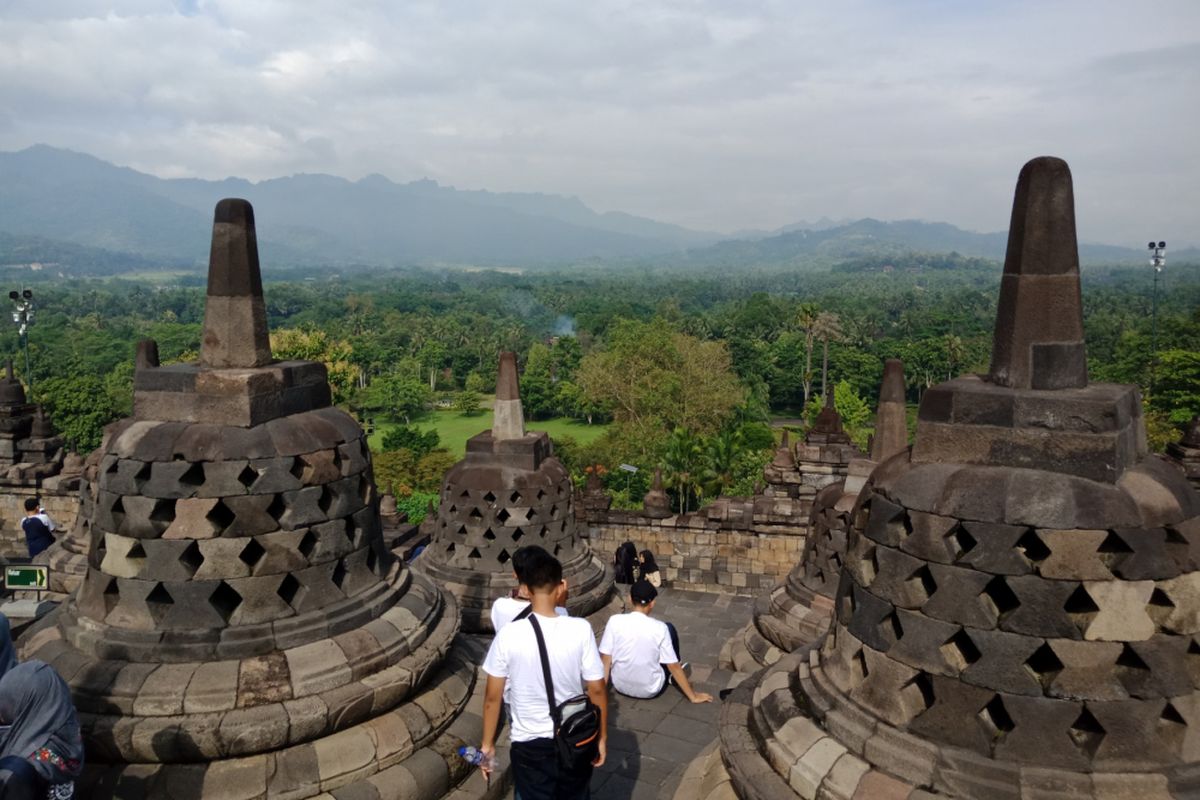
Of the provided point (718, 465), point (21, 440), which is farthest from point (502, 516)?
point (718, 465)

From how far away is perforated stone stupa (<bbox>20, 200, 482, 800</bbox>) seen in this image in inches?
146

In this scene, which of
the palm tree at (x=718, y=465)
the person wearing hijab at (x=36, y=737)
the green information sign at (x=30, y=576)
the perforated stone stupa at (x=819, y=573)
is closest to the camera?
the person wearing hijab at (x=36, y=737)

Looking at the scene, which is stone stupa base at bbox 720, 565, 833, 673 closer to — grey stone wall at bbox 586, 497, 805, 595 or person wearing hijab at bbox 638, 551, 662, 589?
person wearing hijab at bbox 638, 551, 662, 589

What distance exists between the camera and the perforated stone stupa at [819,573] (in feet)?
20.1

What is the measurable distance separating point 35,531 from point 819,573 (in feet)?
29.9

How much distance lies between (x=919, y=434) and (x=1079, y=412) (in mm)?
549

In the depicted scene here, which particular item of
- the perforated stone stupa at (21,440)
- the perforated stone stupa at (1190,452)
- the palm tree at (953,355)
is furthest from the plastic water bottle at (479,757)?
the palm tree at (953,355)

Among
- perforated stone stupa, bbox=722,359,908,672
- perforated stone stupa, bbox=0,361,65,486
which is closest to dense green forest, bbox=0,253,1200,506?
perforated stone stupa, bbox=0,361,65,486

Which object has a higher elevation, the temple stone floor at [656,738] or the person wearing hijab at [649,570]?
the person wearing hijab at [649,570]

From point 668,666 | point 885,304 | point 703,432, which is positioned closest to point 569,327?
point 885,304

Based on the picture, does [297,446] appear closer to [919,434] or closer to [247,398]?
[247,398]

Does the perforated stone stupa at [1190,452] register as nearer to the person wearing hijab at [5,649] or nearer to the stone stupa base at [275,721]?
the stone stupa base at [275,721]

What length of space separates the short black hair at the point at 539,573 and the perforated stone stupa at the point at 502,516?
4338 millimetres

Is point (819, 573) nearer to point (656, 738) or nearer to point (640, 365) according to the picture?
point (656, 738)
